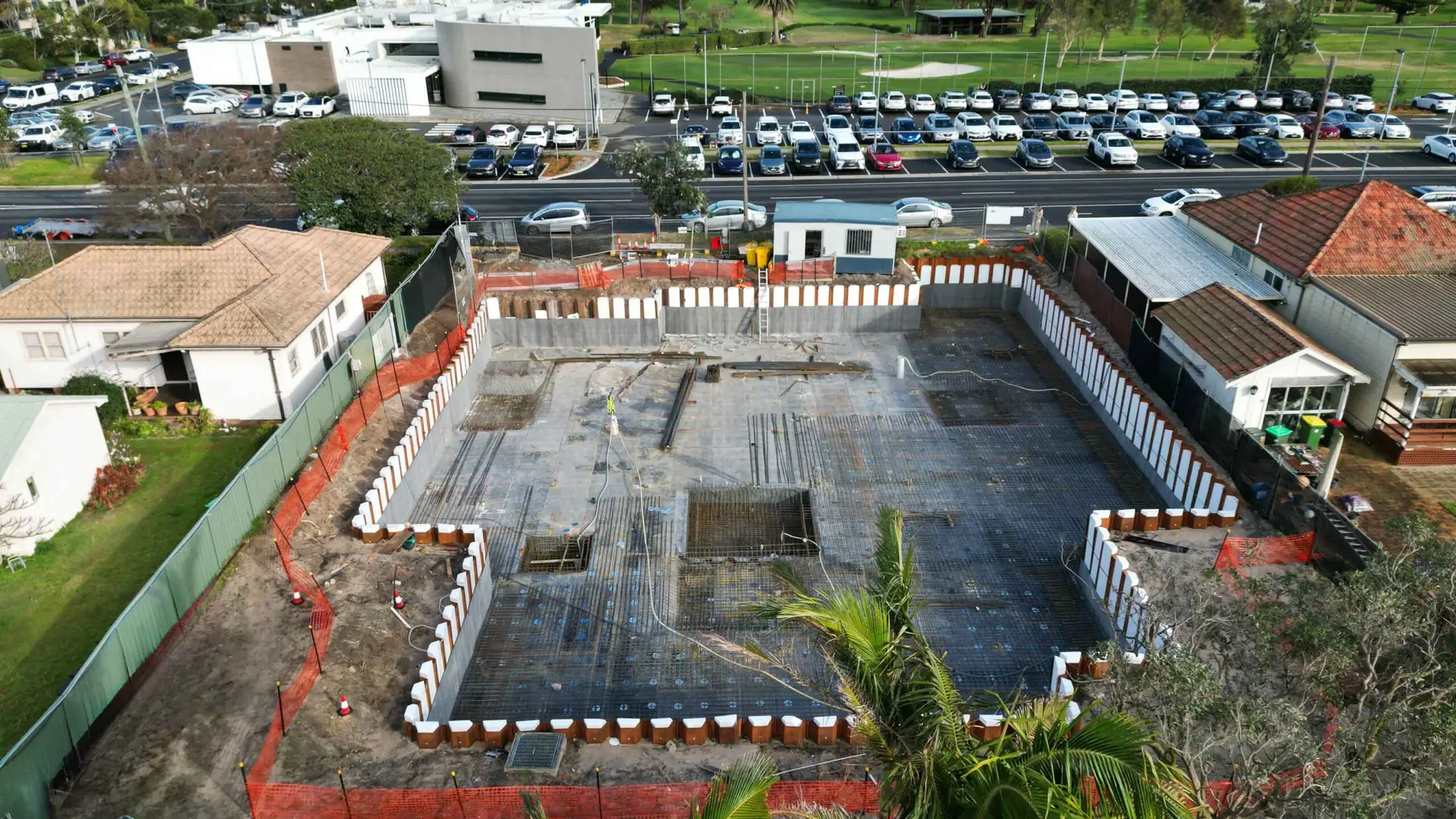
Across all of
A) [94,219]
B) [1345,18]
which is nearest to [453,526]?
Answer: [94,219]

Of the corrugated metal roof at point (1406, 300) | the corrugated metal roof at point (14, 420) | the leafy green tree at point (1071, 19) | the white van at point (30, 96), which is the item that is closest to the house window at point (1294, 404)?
the corrugated metal roof at point (1406, 300)

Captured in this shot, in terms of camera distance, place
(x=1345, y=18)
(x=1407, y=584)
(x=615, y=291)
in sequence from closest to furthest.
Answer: (x=1407, y=584), (x=615, y=291), (x=1345, y=18)

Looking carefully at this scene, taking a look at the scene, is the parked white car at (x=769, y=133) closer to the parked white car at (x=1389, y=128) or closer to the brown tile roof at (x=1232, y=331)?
the brown tile roof at (x=1232, y=331)

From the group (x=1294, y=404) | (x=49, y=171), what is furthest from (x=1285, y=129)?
(x=49, y=171)

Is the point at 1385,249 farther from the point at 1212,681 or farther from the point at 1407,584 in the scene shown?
the point at 1212,681

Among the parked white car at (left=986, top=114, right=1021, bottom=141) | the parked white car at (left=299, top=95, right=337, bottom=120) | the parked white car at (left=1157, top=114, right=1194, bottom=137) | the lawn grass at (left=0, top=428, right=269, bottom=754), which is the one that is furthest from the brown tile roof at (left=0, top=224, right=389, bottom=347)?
the parked white car at (left=1157, top=114, right=1194, bottom=137)

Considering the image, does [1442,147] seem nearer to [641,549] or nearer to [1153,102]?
[1153,102]
